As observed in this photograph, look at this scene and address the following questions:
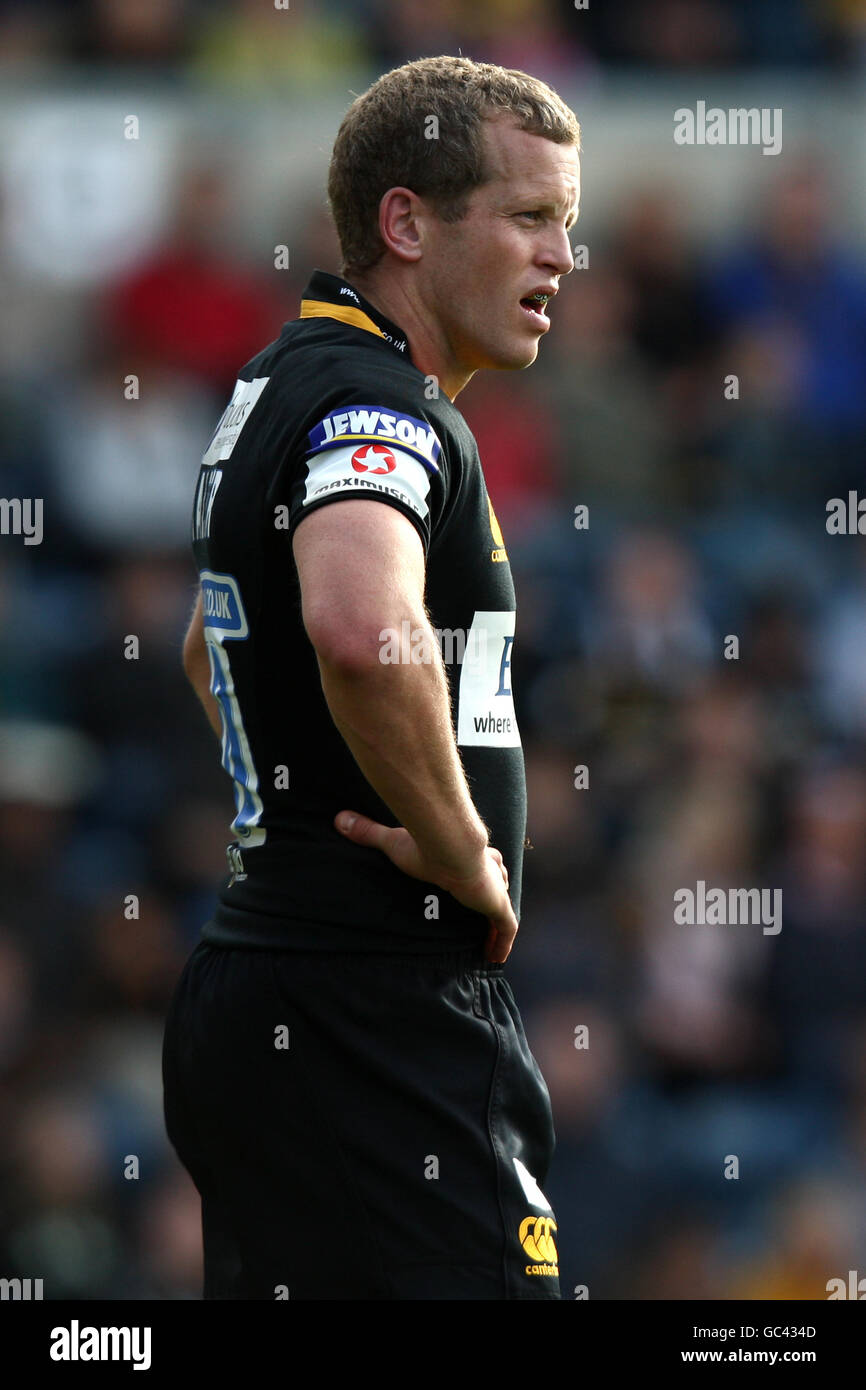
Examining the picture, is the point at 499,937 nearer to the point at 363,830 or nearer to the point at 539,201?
the point at 363,830

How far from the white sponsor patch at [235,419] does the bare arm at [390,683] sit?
14.6 inches

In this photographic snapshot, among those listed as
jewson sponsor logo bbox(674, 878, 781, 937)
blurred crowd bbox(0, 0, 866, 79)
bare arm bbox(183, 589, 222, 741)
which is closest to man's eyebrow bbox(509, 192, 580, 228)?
bare arm bbox(183, 589, 222, 741)

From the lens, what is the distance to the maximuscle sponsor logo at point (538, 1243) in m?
2.88

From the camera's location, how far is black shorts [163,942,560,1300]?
2.82 m

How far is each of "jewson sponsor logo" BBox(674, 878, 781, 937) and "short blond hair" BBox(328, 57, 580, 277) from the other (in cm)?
423

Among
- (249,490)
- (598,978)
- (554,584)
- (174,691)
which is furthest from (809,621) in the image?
(249,490)

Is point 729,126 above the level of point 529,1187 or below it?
above

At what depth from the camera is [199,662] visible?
144 inches

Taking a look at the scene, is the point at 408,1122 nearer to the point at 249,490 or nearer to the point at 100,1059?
the point at 249,490

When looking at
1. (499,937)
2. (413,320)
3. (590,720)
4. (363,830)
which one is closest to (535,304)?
(413,320)

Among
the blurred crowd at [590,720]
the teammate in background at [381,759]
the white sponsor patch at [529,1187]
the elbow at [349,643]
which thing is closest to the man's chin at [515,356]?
the teammate in background at [381,759]

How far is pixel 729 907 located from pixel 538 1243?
414cm

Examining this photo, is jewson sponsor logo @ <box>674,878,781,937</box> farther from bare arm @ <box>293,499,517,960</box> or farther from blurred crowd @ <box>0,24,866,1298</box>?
bare arm @ <box>293,499,517,960</box>
